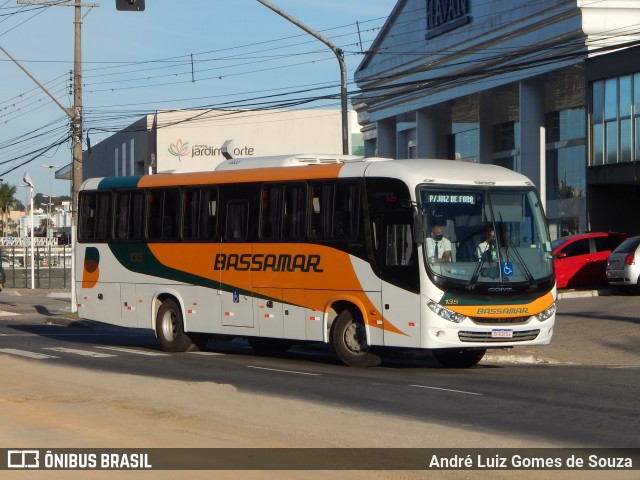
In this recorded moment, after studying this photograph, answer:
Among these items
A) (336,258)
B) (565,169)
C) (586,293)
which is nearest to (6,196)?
(565,169)

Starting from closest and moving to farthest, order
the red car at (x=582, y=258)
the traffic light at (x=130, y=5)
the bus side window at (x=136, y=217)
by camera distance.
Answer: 1. the bus side window at (x=136, y=217)
2. the traffic light at (x=130, y=5)
3. the red car at (x=582, y=258)

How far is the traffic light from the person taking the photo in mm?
22906

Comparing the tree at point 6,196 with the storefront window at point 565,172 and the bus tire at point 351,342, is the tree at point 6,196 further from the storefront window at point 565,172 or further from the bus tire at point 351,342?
the bus tire at point 351,342

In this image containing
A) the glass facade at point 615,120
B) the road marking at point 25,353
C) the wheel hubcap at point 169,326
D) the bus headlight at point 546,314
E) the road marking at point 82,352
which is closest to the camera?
the bus headlight at point 546,314

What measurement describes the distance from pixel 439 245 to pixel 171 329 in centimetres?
680

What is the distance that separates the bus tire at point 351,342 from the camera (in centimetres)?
1841

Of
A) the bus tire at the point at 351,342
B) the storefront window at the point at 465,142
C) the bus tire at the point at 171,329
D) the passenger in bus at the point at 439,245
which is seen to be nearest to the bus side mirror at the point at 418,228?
the passenger in bus at the point at 439,245

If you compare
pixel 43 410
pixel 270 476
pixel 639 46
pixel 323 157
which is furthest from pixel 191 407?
pixel 639 46

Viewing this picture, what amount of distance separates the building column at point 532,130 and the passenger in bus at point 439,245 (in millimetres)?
28035

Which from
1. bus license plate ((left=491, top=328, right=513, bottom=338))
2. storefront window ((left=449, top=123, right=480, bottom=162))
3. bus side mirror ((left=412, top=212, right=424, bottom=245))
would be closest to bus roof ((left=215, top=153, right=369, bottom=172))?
bus side mirror ((left=412, top=212, right=424, bottom=245))

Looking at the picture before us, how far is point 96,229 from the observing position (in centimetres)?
2358

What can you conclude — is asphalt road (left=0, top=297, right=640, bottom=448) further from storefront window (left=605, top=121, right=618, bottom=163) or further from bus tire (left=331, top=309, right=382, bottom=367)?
storefront window (left=605, top=121, right=618, bottom=163)

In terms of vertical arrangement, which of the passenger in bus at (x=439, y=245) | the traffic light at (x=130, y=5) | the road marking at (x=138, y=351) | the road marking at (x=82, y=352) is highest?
the traffic light at (x=130, y=5)

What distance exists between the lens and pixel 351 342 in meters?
18.5
